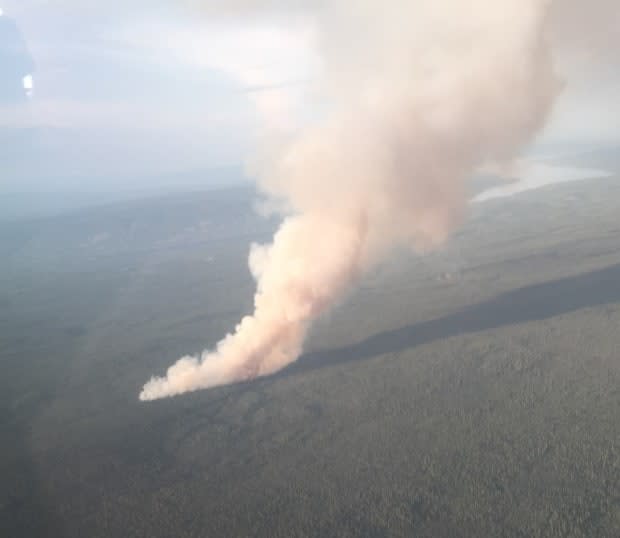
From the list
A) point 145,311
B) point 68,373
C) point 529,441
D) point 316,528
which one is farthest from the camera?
point 145,311

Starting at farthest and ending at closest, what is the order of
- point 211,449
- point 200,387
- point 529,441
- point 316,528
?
point 200,387, point 211,449, point 529,441, point 316,528

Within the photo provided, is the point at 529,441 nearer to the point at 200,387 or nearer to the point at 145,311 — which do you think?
the point at 200,387

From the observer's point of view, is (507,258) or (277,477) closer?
(277,477)

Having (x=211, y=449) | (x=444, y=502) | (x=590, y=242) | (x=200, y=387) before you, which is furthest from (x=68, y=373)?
(x=590, y=242)

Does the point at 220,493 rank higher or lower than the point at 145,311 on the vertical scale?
higher

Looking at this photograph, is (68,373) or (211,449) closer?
(211,449)

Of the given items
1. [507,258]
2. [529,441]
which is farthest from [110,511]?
[507,258]

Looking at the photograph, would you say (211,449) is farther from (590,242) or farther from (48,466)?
(590,242)

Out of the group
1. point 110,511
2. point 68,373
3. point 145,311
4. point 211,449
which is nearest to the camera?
point 110,511

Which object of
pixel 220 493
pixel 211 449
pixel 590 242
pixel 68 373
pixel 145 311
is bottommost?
pixel 590 242
